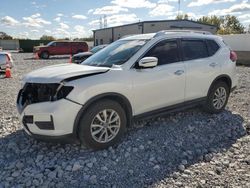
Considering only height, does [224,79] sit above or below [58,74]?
below

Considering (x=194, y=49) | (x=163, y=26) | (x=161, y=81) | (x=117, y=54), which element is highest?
(x=163, y=26)

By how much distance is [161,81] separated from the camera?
4770 mm

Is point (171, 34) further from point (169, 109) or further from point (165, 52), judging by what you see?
point (169, 109)

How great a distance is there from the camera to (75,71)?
411 centimetres

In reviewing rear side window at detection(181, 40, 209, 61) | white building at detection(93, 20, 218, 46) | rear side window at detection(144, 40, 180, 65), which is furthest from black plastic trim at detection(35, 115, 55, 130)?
white building at detection(93, 20, 218, 46)

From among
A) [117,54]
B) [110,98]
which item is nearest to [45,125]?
[110,98]

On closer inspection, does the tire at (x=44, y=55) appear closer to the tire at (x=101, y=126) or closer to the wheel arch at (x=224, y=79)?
the wheel arch at (x=224, y=79)

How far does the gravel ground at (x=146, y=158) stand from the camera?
3508mm

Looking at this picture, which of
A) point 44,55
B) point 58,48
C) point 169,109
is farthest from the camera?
point 58,48

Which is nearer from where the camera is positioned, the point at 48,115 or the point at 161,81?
the point at 48,115

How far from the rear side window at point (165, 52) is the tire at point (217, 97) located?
125cm

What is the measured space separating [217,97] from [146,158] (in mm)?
2681

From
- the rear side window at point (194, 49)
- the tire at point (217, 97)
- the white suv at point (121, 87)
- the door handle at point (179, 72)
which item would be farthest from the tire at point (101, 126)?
the tire at point (217, 97)

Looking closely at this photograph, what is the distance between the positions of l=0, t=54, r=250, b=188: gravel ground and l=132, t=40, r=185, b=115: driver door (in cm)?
54
